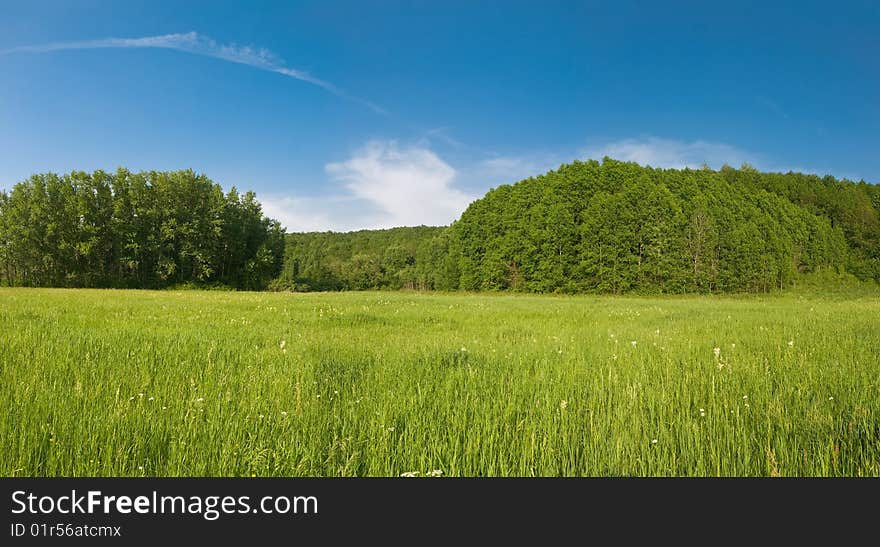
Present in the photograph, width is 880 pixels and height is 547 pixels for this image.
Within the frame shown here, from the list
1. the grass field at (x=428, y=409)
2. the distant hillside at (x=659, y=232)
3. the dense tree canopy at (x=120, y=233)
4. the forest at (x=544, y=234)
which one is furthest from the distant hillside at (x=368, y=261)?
the grass field at (x=428, y=409)

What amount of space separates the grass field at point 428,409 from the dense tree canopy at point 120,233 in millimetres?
55049

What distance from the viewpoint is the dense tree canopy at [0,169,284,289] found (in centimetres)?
5012

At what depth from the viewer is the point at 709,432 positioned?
3068 millimetres

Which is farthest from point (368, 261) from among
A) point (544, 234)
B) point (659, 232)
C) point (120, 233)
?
point (659, 232)

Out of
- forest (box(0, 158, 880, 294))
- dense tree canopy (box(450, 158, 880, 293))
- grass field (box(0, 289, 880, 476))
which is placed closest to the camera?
grass field (box(0, 289, 880, 476))

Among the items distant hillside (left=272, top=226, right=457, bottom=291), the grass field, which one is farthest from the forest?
the grass field

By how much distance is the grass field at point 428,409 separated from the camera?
2607 mm

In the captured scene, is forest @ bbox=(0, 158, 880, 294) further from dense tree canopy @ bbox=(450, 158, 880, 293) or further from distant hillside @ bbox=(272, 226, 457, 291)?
distant hillside @ bbox=(272, 226, 457, 291)

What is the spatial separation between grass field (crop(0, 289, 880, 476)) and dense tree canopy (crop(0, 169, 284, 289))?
55.0 metres

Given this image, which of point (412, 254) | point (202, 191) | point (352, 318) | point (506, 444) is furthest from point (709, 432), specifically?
point (412, 254)

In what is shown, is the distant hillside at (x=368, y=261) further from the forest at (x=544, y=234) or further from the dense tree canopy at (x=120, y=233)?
the dense tree canopy at (x=120, y=233)

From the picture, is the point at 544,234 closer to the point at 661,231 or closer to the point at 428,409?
the point at 661,231

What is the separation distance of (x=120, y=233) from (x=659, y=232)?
64637 mm

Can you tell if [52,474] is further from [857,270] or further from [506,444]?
[857,270]
